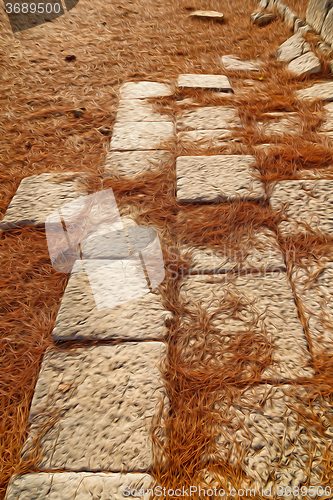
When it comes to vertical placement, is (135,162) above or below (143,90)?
below

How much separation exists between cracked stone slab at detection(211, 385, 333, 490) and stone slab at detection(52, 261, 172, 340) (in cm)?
36

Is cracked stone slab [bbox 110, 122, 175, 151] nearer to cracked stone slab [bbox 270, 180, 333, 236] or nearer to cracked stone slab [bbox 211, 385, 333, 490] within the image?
cracked stone slab [bbox 270, 180, 333, 236]

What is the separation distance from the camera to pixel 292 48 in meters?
2.96

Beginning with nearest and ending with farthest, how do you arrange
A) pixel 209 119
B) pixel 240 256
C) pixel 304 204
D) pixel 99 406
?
pixel 99 406 → pixel 240 256 → pixel 304 204 → pixel 209 119

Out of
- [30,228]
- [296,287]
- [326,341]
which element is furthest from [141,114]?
[326,341]

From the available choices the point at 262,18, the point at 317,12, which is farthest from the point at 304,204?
the point at 262,18

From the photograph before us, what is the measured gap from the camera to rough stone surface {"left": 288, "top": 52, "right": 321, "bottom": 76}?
263cm

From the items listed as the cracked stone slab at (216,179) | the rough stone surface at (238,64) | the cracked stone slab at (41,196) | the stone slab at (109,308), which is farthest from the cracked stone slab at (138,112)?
the stone slab at (109,308)

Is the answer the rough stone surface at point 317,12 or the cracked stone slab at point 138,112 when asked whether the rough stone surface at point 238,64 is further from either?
the cracked stone slab at point 138,112

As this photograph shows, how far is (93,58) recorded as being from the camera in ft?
10.1

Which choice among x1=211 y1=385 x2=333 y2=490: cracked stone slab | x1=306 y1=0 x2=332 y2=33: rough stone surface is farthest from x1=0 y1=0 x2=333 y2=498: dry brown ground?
x1=306 y1=0 x2=332 y2=33: rough stone surface

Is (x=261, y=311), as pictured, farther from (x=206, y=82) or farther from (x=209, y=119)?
(x=206, y=82)

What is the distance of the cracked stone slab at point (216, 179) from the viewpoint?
1733 mm

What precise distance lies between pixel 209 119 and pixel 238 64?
3.21 ft
